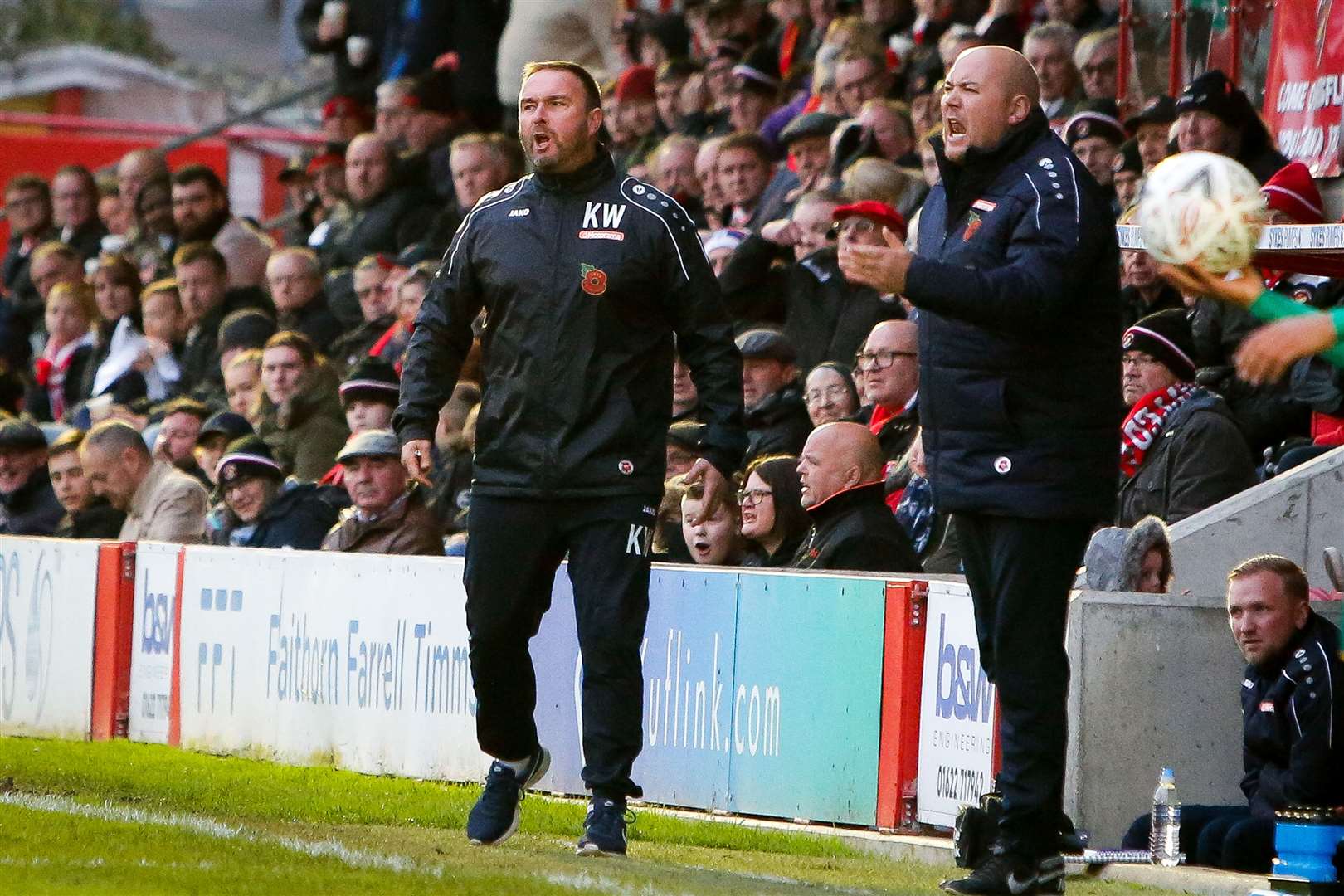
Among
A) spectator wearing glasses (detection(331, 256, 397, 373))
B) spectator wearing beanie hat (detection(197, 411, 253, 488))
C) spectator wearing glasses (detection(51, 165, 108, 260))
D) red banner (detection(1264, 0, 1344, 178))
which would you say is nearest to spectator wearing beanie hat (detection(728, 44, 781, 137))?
spectator wearing glasses (detection(331, 256, 397, 373))

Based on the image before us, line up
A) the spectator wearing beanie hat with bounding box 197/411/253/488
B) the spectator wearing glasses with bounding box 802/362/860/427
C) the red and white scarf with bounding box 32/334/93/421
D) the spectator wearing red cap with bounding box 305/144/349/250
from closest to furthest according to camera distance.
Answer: the spectator wearing glasses with bounding box 802/362/860/427 < the spectator wearing beanie hat with bounding box 197/411/253/488 < the red and white scarf with bounding box 32/334/93/421 < the spectator wearing red cap with bounding box 305/144/349/250

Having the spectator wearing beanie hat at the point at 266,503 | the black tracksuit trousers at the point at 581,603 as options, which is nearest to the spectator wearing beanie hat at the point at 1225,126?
the black tracksuit trousers at the point at 581,603

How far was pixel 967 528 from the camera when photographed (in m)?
6.73

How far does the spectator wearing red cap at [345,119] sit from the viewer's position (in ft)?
69.7

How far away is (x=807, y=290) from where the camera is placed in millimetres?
12891

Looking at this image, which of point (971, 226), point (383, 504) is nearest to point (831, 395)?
point (383, 504)

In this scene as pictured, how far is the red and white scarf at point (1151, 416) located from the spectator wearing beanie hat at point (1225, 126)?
4.14 ft

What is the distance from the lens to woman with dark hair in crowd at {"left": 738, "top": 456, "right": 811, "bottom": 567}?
10555 millimetres

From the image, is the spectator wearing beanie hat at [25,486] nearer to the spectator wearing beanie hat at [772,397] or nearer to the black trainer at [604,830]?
the spectator wearing beanie hat at [772,397]

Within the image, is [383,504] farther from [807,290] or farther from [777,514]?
[807,290]

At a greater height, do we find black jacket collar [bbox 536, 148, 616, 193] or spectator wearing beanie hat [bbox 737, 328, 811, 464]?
black jacket collar [bbox 536, 148, 616, 193]

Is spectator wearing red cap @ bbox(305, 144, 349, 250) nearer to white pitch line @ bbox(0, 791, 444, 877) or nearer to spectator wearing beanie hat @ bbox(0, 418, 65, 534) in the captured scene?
spectator wearing beanie hat @ bbox(0, 418, 65, 534)

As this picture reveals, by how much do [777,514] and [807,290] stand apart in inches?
102

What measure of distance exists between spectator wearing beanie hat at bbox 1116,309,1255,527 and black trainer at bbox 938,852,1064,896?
12.2 feet
